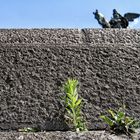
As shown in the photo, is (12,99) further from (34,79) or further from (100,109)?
(100,109)

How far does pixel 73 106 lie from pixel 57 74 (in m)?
0.27

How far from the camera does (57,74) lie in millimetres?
2121

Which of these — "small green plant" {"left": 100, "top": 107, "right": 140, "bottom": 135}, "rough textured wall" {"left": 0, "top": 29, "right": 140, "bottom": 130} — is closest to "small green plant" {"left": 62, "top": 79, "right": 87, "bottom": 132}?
"rough textured wall" {"left": 0, "top": 29, "right": 140, "bottom": 130}

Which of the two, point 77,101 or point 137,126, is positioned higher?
point 77,101

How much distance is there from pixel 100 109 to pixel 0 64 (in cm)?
56

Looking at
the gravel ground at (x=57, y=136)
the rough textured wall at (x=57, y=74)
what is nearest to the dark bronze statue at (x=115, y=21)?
the rough textured wall at (x=57, y=74)

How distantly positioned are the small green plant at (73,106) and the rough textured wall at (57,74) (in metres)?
0.07

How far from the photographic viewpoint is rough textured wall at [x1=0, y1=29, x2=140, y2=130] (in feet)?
6.70

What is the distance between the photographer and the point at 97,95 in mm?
2096

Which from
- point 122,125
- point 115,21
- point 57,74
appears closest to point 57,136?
point 122,125

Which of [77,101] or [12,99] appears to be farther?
[12,99]

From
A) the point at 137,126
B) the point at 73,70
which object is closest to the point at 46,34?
the point at 73,70

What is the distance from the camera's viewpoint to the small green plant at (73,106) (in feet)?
6.23

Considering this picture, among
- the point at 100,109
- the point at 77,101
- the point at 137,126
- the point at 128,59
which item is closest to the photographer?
the point at 137,126
